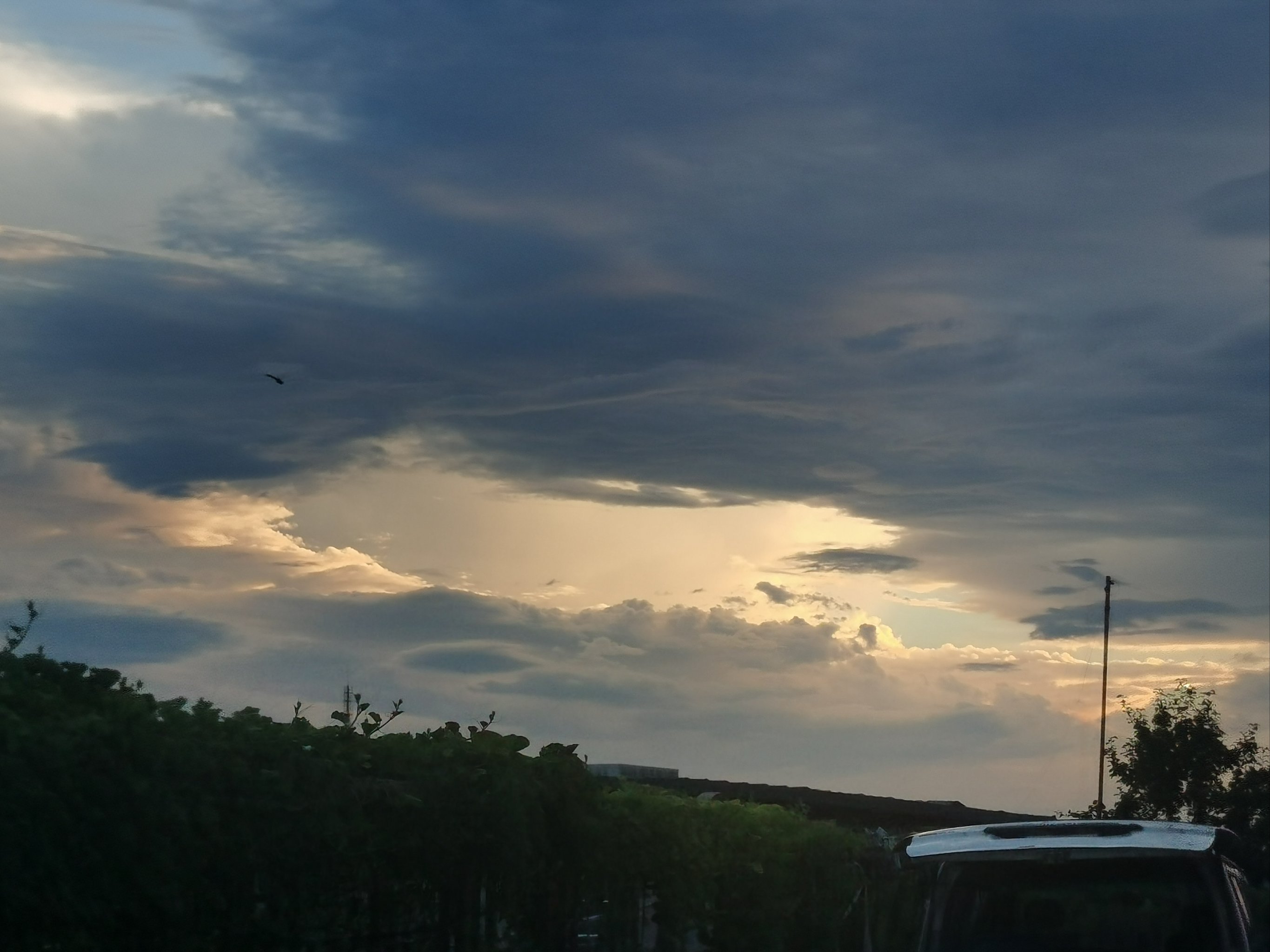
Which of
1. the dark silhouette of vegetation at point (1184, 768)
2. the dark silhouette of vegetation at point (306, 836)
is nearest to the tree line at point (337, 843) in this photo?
the dark silhouette of vegetation at point (306, 836)

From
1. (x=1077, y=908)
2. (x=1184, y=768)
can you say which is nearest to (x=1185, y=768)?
(x=1184, y=768)

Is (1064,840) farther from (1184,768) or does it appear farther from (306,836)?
(1184,768)

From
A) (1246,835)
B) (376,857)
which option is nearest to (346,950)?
(376,857)

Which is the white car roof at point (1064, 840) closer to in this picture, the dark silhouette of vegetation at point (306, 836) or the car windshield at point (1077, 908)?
the car windshield at point (1077, 908)

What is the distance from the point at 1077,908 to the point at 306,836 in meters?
3.97

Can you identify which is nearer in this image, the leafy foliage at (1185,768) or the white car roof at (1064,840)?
the white car roof at (1064,840)

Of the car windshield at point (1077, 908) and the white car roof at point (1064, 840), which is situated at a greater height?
the white car roof at point (1064, 840)

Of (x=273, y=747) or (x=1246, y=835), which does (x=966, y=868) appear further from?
(x=273, y=747)

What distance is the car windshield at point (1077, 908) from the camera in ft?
22.3

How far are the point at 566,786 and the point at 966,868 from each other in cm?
431

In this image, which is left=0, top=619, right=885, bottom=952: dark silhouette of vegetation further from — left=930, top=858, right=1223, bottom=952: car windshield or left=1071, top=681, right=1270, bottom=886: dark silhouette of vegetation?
left=1071, top=681, right=1270, bottom=886: dark silhouette of vegetation

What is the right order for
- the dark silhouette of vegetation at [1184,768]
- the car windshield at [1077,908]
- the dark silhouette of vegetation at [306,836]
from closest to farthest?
the dark silhouette of vegetation at [306,836], the car windshield at [1077,908], the dark silhouette of vegetation at [1184,768]

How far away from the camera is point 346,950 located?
8.53 m

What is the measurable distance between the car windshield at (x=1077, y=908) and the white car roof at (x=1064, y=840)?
0.09 metres
